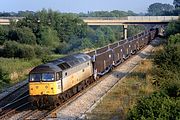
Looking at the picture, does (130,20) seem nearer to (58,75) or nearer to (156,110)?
(58,75)

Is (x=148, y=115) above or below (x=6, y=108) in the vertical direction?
above

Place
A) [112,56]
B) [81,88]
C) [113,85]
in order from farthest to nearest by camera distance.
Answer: [112,56]
[113,85]
[81,88]

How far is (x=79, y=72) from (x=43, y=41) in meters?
53.8

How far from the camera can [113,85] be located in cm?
3061

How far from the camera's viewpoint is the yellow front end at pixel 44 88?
22.7 metres

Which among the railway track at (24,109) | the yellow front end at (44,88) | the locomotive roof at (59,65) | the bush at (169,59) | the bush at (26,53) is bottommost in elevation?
the bush at (26,53)

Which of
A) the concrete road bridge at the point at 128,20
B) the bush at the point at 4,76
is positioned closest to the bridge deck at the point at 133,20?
the concrete road bridge at the point at 128,20

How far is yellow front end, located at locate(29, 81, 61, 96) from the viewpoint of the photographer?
22.7 m

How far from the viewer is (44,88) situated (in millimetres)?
22750

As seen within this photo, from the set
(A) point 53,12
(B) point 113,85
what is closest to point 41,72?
(B) point 113,85

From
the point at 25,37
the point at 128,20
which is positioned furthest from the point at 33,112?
the point at 128,20

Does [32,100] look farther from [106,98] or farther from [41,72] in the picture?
[106,98]

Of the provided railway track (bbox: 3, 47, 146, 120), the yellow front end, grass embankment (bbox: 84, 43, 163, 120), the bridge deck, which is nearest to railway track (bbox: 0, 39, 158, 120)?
railway track (bbox: 3, 47, 146, 120)

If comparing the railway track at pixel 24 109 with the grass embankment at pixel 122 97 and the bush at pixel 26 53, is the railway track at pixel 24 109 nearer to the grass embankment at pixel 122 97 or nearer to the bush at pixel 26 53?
the grass embankment at pixel 122 97
